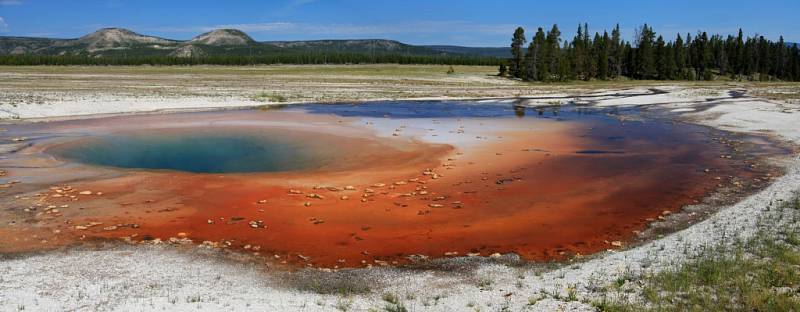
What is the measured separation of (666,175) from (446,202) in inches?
346

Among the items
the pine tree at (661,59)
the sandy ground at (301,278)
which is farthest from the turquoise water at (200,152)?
the pine tree at (661,59)

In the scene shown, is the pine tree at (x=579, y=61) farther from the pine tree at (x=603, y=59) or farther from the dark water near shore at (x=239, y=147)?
the dark water near shore at (x=239, y=147)

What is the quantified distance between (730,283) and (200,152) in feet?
66.6

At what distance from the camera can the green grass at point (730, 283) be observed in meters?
8.20

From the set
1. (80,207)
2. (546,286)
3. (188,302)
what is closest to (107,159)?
(80,207)

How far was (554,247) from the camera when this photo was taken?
39.7ft

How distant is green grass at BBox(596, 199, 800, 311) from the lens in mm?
8203

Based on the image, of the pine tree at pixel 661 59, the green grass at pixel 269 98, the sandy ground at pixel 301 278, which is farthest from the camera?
the pine tree at pixel 661 59

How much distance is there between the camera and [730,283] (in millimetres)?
8945

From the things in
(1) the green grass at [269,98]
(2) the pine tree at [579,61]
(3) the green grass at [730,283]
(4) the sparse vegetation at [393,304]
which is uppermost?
(2) the pine tree at [579,61]

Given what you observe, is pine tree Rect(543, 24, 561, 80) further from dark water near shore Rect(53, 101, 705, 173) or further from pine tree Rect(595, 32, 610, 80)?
dark water near shore Rect(53, 101, 705, 173)

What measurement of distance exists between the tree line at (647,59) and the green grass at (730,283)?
280ft

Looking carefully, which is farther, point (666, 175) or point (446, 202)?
point (666, 175)

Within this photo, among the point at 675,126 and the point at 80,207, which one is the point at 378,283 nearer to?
the point at 80,207
